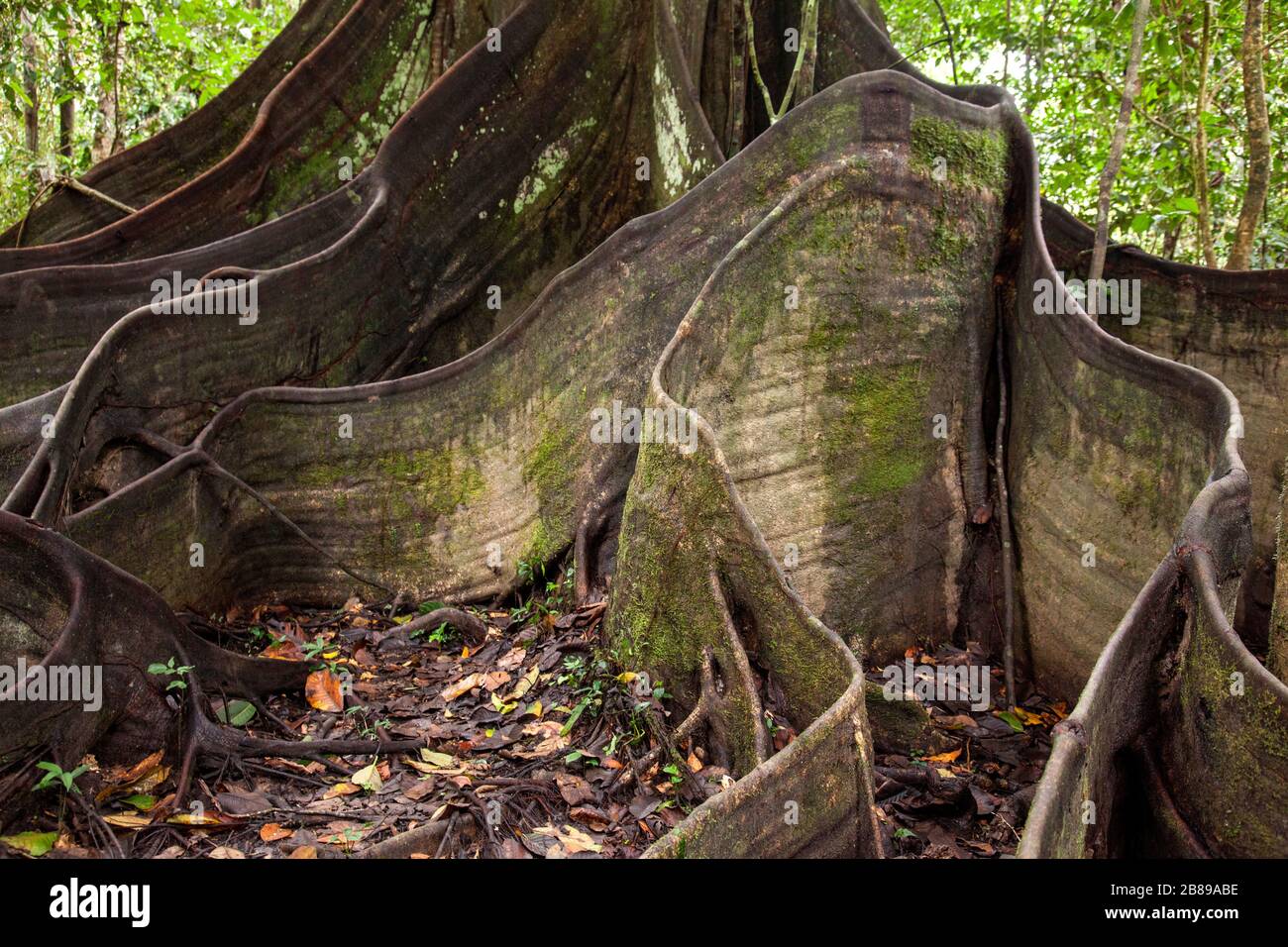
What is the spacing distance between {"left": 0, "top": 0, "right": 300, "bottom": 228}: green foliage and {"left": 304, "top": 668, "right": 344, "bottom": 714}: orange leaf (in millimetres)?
6278

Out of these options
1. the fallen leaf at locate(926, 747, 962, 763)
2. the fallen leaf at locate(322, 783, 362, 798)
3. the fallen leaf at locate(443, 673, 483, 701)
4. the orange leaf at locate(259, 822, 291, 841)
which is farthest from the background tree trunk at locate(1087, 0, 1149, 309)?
the orange leaf at locate(259, 822, 291, 841)

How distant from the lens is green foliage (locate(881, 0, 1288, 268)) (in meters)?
7.50

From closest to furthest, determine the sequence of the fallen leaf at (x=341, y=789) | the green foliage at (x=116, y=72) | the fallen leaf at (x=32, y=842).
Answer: the fallen leaf at (x=32, y=842) < the fallen leaf at (x=341, y=789) < the green foliage at (x=116, y=72)

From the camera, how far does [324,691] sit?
13.4 feet

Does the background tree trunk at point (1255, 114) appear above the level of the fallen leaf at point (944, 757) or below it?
above

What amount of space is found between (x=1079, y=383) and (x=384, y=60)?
465cm

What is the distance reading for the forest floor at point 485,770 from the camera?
10.2 feet

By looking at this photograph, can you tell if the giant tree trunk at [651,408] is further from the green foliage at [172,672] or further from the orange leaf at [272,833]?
the orange leaf at [272,833]

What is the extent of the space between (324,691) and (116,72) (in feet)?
24.5

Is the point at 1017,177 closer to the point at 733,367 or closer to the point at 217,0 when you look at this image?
the point at 733,367

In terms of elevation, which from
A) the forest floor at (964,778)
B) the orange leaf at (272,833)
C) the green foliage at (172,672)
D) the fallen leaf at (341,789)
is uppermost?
the green foliage at (172,672)

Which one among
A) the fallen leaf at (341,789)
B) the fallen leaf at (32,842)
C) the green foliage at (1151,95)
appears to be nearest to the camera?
the fallen leaf at (32,842)

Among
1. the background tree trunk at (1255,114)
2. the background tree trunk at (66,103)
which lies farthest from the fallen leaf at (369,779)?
the background tree trunk at (66,103)
